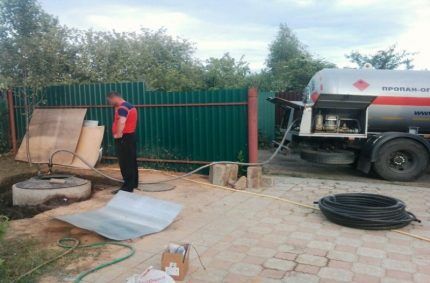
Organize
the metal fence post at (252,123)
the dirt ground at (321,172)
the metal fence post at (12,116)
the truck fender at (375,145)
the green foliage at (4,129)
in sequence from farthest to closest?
the green foliage at (4,129) → the metal fence post at (12,116) → the dirt ground at (321,172) → the truck fender at (375,145) → the metal fence post at (252,123)

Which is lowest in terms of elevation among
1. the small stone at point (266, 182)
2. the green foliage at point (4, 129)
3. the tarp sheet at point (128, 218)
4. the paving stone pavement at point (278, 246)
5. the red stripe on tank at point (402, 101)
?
the paving stone pavement at point (278, 246)

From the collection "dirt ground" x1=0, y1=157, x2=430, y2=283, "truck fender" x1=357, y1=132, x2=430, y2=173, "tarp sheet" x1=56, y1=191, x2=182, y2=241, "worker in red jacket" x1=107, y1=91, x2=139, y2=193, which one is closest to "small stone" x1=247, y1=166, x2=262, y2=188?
"dirt ground" x1=0, y1=157, x2=430, y2=283

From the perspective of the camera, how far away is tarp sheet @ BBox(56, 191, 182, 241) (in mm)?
5137

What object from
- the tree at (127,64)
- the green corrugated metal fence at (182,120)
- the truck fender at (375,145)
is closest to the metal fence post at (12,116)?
the green corrugated metal fence at (182,120)

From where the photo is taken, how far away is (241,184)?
25.6 ft

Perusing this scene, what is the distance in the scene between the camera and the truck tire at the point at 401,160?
8.95m

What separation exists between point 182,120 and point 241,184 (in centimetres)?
223

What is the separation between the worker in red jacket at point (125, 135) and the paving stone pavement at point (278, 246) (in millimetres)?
739

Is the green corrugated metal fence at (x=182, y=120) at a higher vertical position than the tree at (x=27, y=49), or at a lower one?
lower

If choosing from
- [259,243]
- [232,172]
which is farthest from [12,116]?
[259,243]

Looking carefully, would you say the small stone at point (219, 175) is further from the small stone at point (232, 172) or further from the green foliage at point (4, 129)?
the green foliage at point (4, 129)

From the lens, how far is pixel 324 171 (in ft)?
33.6

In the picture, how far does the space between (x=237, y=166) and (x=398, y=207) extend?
330 cm

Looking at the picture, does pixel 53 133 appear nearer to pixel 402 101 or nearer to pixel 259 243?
pixel 259 243
